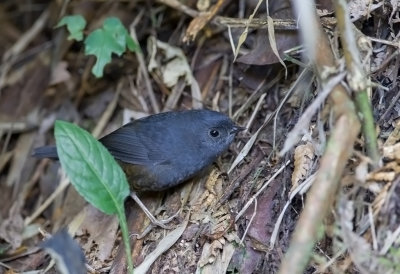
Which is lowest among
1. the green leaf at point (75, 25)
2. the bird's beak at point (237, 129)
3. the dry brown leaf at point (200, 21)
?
the bird's beak at point (237, 129)

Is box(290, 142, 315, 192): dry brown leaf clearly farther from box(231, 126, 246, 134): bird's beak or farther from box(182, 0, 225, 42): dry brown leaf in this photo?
box(182, 0, 225, 42): dry brown leaf

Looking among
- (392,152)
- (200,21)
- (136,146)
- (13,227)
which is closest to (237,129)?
(136,146)

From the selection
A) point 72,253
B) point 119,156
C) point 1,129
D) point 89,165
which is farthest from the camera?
point 1,129

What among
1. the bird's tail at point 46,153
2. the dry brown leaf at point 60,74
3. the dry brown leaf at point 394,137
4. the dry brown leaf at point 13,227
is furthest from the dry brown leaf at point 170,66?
the dry brown leaf at point 394,137

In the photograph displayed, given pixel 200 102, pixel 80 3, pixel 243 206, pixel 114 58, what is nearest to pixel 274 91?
pixel 200 102

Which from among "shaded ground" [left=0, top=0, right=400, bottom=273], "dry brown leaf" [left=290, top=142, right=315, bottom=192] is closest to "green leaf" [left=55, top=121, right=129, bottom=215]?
"shaded ground" [left=0, top=0, right=400, bottom=273]

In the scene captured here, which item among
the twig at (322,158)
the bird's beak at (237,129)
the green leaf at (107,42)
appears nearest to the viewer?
the twig at (322,158)

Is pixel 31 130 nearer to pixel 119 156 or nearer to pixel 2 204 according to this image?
pixel 2 204

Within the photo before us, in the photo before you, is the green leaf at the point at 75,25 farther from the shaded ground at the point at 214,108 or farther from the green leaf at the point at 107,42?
the shaded ground at the point at 214,108
